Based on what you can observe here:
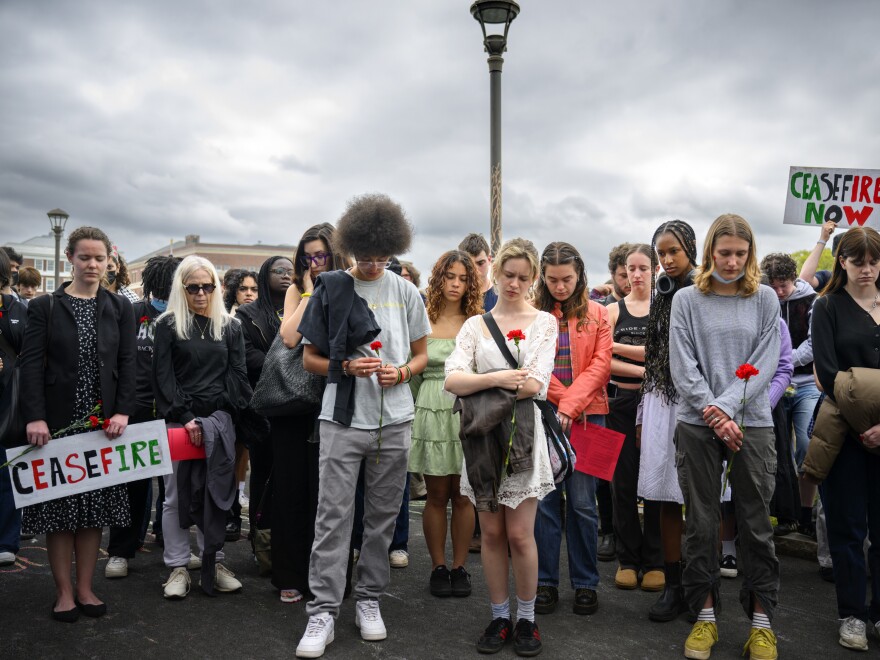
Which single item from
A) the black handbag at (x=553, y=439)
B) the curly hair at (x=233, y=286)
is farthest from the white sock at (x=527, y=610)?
the curly hair at (x=233, y=286)

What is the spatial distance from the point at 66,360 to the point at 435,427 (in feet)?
7.37

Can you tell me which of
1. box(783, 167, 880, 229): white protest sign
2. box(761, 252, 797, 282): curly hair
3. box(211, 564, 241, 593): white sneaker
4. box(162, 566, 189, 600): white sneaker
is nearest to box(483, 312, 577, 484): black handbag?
box(211, 564, 241, 593): white sneaker

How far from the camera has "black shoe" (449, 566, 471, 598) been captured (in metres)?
4.72

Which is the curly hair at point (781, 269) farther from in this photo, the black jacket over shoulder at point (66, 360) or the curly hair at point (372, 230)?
the black jacket over shoulder at point (66, 360)

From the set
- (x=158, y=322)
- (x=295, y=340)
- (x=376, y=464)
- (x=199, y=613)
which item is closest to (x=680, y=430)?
(x=376, y=464)

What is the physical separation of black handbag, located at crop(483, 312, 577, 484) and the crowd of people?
0.02 metres

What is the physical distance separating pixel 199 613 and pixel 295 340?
5.62 feet

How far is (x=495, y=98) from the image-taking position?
299 inches

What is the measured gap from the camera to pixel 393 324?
13.7ft

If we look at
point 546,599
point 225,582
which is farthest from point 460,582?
point 225,582

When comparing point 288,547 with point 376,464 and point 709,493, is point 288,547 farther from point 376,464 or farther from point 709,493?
point 709,493

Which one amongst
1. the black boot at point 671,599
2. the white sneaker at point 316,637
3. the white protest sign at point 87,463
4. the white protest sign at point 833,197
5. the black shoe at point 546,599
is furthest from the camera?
the white protest sign at point 833,197

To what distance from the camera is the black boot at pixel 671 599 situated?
431 cm

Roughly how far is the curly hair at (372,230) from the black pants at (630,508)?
6.70 ft
